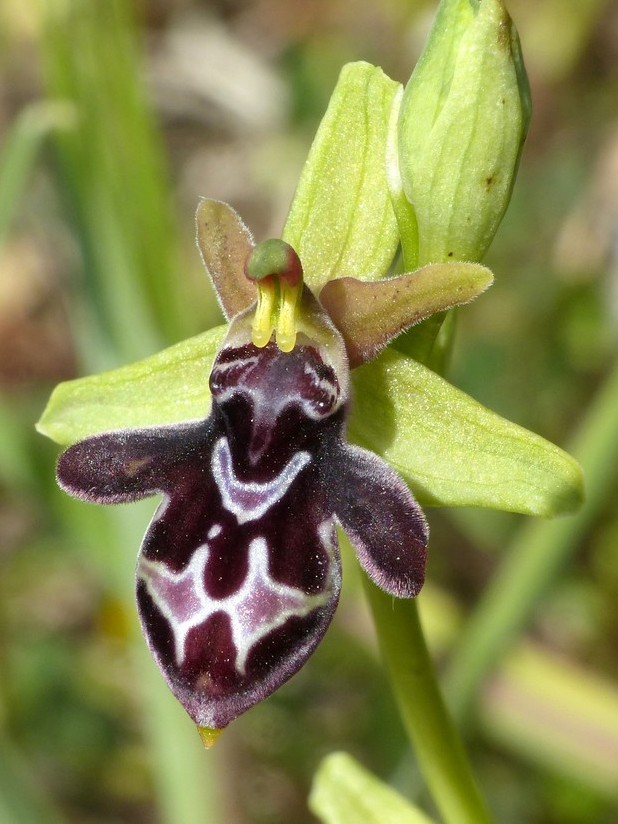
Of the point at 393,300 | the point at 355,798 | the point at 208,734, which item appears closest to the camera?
the point at 208,734

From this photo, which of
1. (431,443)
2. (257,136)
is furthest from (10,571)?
(431,443)

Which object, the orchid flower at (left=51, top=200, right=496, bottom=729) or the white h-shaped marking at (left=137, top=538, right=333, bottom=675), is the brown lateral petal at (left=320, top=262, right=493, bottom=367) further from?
the white h-shaped marking at (left=137, top=538, right=333, bottom=675)

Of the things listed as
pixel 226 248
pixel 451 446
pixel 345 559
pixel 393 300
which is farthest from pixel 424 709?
pixel 345 559

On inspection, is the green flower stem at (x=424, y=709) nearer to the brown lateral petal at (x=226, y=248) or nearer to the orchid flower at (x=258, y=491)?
the orchid flower at (x=258, y=491)

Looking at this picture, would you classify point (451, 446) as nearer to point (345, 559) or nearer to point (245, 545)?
point (245, 545)

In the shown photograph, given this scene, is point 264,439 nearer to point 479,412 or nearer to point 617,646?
point 479,412

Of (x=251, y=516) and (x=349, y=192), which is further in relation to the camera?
(x=349, y=192)

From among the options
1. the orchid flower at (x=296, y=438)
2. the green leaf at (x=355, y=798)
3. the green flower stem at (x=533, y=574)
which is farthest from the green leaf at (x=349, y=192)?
the green flower stem at (x=533, y=574)

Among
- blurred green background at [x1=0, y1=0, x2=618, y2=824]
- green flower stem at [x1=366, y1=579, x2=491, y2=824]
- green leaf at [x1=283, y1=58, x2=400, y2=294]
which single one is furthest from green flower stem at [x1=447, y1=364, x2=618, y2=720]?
green leaf at [x1=283, y1=58, x2=400, y2=294]
